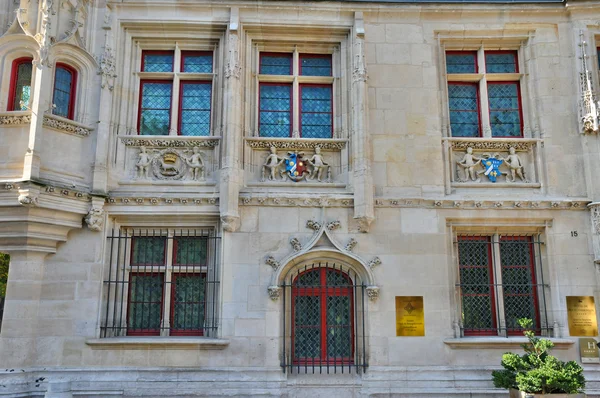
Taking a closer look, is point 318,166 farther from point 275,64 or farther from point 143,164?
point 143,164

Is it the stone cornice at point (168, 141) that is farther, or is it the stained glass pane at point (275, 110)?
the stained glass pane at point (275, 110)

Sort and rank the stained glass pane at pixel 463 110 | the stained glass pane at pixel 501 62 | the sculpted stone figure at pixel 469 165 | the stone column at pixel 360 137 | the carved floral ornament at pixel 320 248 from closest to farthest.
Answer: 1. the carved floral ornament at pixel 320 248
2. the stone column at pixel 360 137
3. the sculpted stone figure at pixel 469 165
4. the stained glass pane at pixel 463 110
5. the stained glass pane at pixel 501 62

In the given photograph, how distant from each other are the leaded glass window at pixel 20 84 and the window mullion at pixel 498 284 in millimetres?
9152

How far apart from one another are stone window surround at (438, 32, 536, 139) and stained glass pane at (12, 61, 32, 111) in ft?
26.3

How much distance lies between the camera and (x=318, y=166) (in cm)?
993

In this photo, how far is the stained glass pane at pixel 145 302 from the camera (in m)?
9.48

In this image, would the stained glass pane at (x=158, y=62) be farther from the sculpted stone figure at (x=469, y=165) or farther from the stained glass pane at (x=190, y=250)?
the sculpted stone figure at (x=469, y=165)

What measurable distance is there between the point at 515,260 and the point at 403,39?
4.96m

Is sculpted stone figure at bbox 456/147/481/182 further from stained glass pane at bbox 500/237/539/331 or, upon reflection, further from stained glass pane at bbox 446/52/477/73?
stained glass pane at bbox 446/52/477/73

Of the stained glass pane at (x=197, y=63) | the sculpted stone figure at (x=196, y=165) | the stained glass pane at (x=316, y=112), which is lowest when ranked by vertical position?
the sculpted stone figure at (x=196, y=165)

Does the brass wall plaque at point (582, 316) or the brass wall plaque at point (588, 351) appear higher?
the brass wall plaque at point (582, 316)

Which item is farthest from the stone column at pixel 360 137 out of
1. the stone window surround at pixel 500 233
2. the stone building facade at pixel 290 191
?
the stone window surround at pixel 500 233

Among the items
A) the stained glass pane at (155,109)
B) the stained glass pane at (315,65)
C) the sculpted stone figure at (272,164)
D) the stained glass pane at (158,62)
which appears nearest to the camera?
the sculpted stone figure at (272,164)

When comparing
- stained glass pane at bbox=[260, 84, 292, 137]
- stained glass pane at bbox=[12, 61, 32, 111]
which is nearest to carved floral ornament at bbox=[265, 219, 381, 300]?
stained glass pane at bbox=[260, 84, 292, 137]
